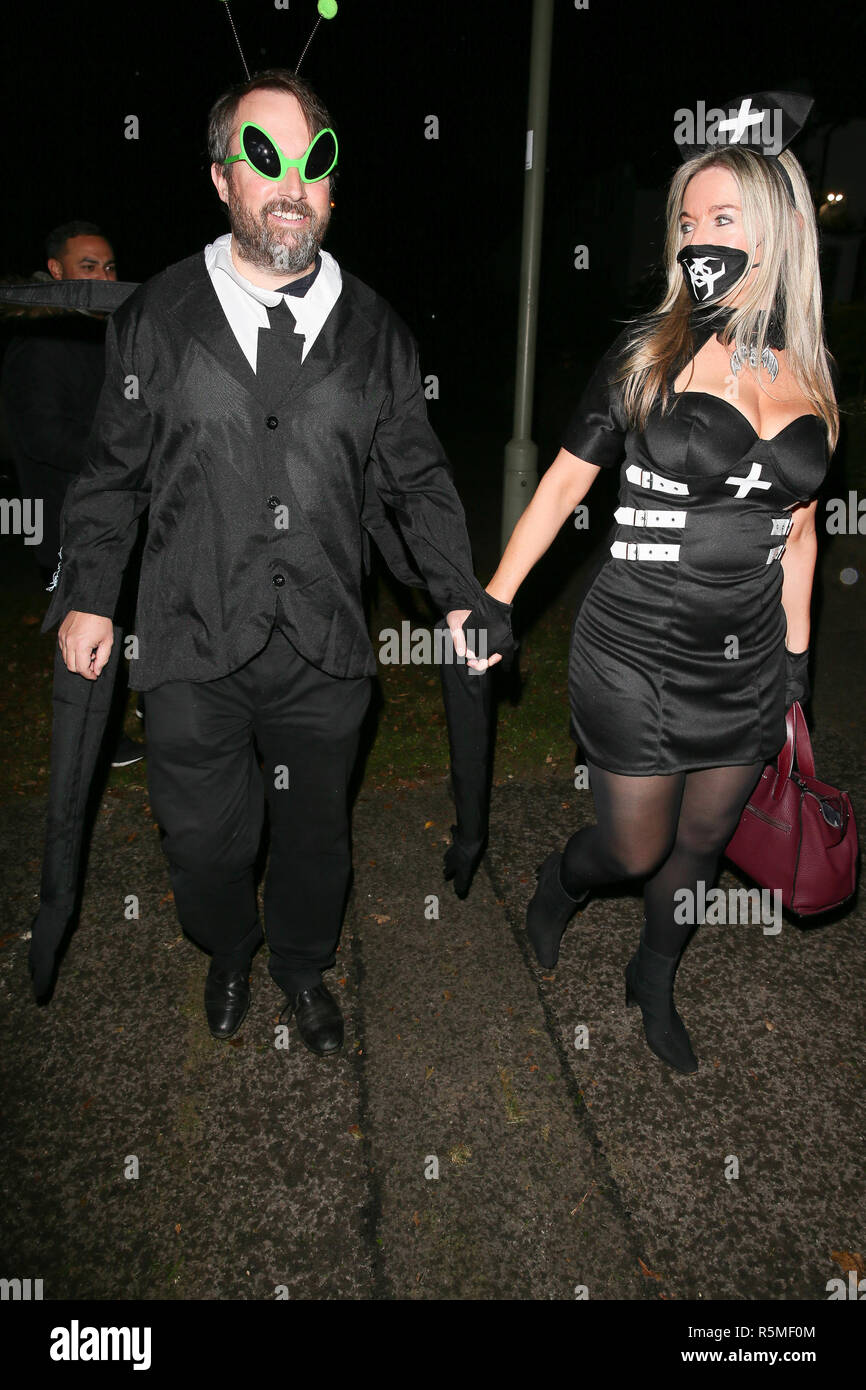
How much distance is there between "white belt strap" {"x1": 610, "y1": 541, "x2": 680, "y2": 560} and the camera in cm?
250

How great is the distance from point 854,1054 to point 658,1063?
0.66m

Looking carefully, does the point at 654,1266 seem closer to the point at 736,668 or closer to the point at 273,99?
the point at 736,668

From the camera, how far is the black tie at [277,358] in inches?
93.4

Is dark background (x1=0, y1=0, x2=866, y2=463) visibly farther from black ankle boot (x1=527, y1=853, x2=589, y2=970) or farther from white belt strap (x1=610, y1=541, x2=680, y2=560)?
white belt strap (x1=610, y1=541, x2=680, y2=560)

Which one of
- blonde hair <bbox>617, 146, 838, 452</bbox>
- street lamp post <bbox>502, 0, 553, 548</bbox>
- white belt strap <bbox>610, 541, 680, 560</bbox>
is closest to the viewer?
blonde hair <bbox>617, 146, 838, 452</bbox>

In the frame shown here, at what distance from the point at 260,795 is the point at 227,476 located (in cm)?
99

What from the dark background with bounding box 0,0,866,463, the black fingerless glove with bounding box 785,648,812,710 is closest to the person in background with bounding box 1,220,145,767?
the black fingerless glove with bounding box 785,648,812,710

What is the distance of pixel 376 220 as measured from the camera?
22359 millimetres

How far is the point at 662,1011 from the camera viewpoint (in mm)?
2975

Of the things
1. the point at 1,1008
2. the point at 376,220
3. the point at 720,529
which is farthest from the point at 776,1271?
the point at 376,220

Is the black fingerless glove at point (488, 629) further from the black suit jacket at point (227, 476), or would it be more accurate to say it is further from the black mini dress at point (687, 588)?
the black suit jacket at point (227, 476)

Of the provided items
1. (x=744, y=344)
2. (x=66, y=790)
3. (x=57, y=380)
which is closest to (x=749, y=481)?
(x=744, y=344)

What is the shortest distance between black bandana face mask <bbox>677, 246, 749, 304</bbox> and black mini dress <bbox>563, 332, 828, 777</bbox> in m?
0.13

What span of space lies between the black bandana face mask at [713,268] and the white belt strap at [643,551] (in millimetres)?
653
